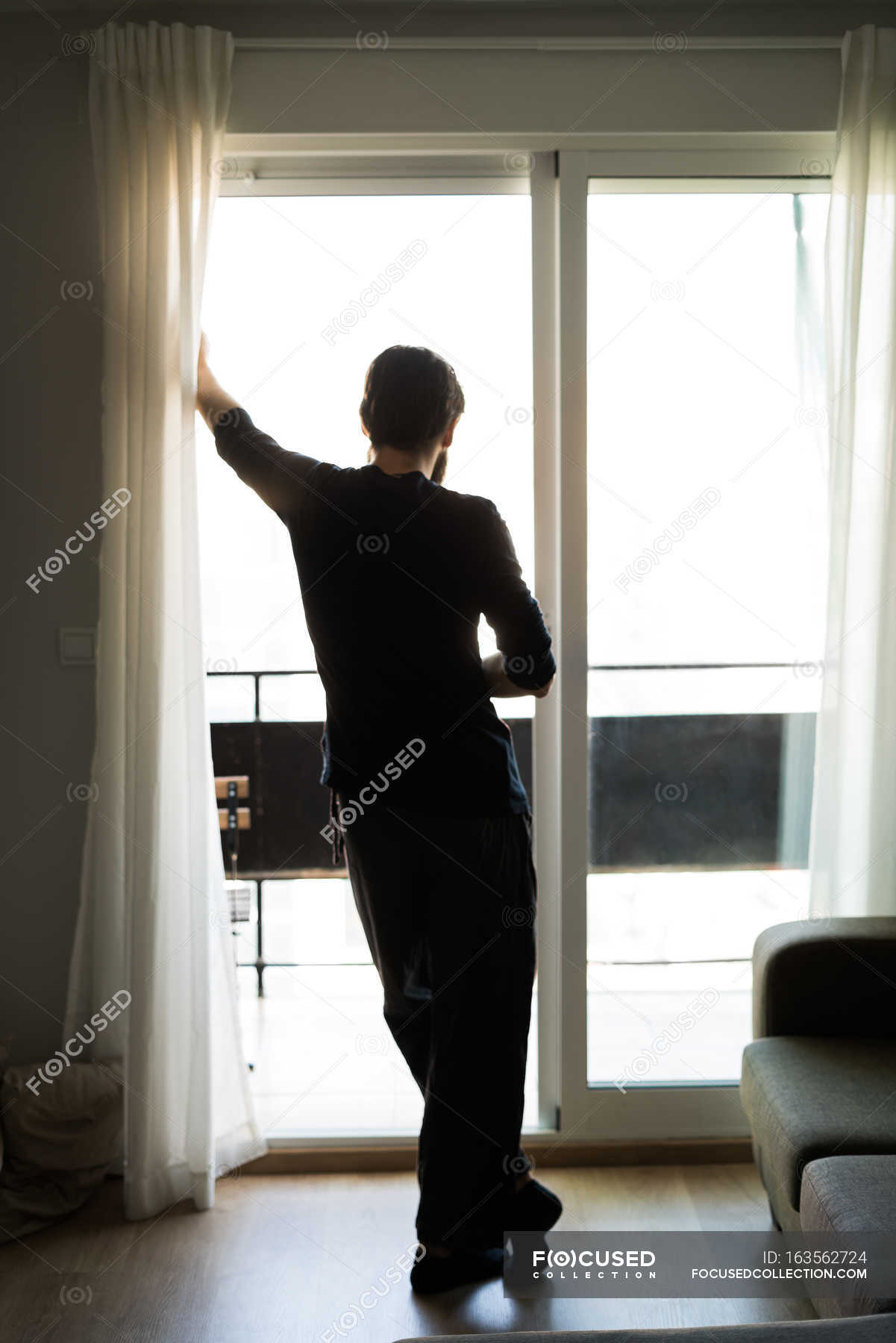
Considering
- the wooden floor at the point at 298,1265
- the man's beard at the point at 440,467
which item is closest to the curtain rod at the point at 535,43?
the man's beard at the point at 440,467

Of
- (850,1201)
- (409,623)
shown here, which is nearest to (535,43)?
(409,623)

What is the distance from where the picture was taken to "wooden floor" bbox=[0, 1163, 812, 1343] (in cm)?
190

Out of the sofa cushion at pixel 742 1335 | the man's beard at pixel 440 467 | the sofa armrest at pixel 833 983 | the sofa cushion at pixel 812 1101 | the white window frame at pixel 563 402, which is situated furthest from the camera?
the white window frame at pixel 563 402

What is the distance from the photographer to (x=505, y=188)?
2443mm

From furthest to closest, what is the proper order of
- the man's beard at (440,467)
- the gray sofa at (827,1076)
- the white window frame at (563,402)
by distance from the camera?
the white window frame at (563,402) → the man's beard at (440,467) → the gray sofa at (827,1076)

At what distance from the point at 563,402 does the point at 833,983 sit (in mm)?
1387

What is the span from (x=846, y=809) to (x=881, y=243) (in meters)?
1.27

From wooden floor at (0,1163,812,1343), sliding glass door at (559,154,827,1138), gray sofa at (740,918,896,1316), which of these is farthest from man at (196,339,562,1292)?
sliding glass door at (559,154,827,1138)

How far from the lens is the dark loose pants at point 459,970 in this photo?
6.22 ft

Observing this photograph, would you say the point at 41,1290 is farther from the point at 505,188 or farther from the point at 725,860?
the point at 505,188

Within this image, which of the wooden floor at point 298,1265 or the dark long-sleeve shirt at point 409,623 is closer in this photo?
the dark long-sleeve shirt at point 409,623

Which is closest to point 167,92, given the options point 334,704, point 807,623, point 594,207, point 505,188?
point 505,188

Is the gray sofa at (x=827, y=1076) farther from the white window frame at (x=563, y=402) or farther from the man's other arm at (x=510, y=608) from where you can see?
the man's other arm at (x=510, y=608)

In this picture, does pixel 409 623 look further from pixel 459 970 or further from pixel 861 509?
pixel 861 509
